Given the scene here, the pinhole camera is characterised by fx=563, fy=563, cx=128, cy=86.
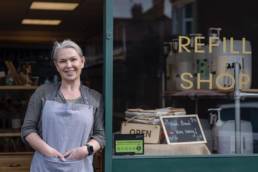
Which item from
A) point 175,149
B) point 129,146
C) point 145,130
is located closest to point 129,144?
point 129,146

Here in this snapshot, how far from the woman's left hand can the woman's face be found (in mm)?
394

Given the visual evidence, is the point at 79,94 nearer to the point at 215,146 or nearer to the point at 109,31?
the point at 109,31

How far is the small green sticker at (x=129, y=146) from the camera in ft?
12.4

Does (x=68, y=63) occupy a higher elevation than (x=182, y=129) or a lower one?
higher

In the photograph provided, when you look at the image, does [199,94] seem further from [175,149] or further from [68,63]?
[68,63]

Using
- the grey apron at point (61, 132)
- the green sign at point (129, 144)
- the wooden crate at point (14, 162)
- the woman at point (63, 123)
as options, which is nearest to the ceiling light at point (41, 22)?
the wooden crate at point (14, 162)

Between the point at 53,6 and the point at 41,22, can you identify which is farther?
the point at 41,22

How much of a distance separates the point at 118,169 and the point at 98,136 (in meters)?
0.58

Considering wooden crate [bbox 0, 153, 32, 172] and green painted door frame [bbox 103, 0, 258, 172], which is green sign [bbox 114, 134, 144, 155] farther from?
wooden crate [bbox 0, 153, 32, 172]

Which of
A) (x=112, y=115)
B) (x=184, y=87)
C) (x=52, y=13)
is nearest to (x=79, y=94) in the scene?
(x=112, y=115)

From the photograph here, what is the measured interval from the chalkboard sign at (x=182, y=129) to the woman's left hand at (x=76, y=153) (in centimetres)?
95

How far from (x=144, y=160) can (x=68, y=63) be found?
3.24 feet

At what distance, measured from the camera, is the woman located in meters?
3.07

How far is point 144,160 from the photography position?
374cm
